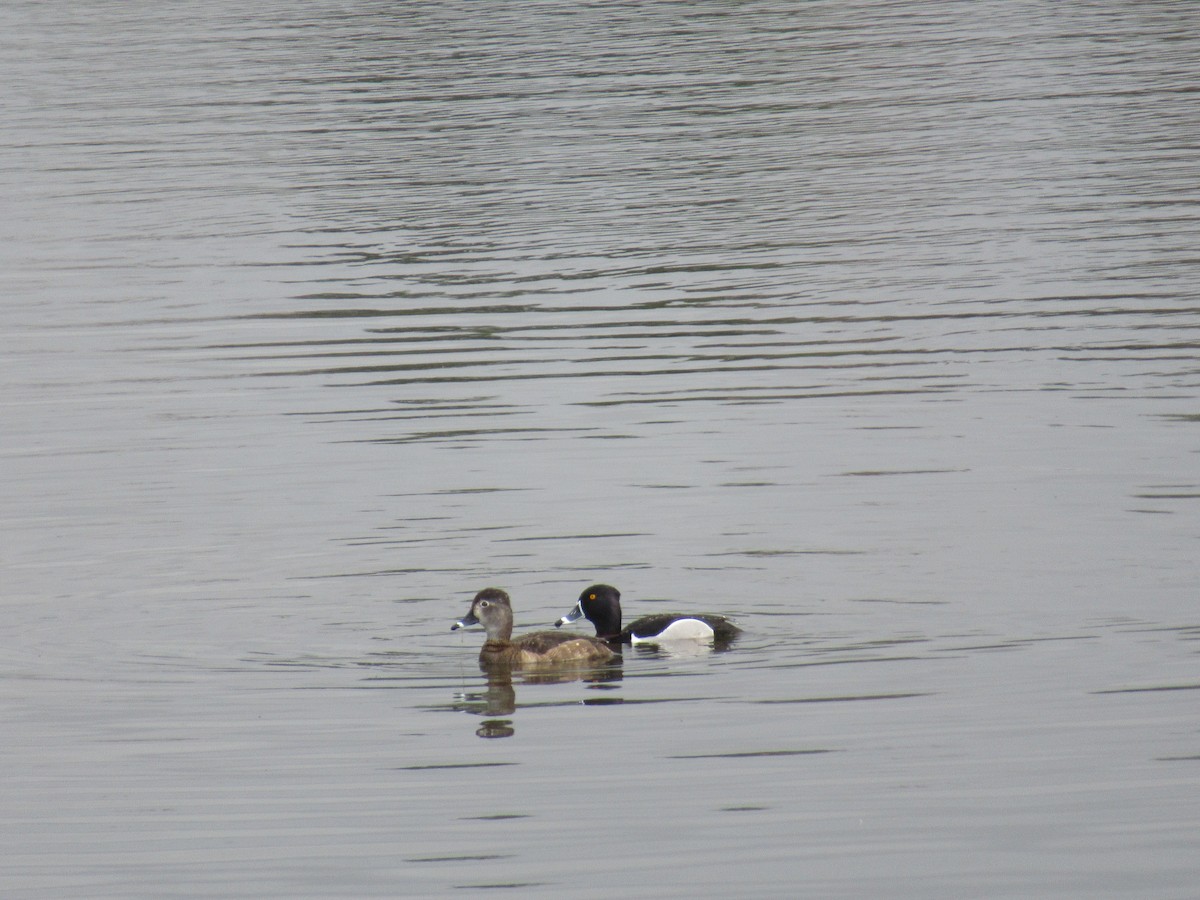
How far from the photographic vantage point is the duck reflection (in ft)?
34.8

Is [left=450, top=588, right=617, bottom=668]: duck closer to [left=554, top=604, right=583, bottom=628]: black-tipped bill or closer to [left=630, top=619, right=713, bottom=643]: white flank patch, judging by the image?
[left=554, top=604, right=583, bottom=628]: black-tipped bill

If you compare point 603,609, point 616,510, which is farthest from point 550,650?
point 616,510

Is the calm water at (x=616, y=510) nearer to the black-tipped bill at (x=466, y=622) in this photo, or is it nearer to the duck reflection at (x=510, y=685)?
the duck reflection at (x=510, y=685)

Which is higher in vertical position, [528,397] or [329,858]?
[528,397]

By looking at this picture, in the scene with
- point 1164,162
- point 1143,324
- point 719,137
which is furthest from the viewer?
point 719,137

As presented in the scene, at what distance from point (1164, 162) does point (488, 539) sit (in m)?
17.6

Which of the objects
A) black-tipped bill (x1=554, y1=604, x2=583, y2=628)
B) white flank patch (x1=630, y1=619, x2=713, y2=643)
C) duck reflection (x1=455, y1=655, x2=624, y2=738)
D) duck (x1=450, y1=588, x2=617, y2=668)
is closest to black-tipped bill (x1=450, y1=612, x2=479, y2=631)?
duck (x1=450, y1=588, x2=617, y2=668)

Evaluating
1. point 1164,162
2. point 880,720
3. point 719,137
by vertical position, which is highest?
point 719,137

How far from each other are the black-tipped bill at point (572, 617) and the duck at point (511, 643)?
12 centimetres

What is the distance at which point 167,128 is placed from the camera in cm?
3775

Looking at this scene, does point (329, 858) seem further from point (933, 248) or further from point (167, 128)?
point (167, 128)

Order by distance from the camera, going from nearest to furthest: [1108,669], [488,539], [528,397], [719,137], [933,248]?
[1108,669] → [488,539] → [528,397] → [933,248] → [719,137]

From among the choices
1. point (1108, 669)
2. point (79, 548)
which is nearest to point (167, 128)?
point (79, 548)

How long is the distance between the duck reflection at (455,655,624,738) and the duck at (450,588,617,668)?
1.8 inches
